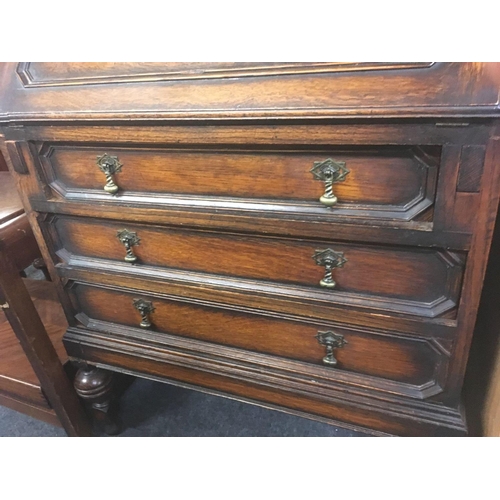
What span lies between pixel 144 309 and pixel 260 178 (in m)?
0.39

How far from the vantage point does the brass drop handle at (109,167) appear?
688mm

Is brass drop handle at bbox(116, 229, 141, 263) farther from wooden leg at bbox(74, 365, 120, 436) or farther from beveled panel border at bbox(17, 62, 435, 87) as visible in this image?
wooden leg at bbox(74, 365, 120, 436)

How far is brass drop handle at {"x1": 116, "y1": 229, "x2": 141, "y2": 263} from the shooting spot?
76cm

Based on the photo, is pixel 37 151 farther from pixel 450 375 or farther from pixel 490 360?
pixel 490 360

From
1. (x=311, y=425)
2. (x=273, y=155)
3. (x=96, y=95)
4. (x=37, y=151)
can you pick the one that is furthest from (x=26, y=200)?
(x=311, y=425)

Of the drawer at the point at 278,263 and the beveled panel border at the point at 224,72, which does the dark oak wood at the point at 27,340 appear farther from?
the beveled panel border at the point at 224,72

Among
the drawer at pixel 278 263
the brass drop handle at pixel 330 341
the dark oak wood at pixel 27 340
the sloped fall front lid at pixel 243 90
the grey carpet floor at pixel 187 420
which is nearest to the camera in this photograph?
the sloped fall front lid at pixel 243 90

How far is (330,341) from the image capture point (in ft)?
2.33

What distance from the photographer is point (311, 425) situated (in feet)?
3.69

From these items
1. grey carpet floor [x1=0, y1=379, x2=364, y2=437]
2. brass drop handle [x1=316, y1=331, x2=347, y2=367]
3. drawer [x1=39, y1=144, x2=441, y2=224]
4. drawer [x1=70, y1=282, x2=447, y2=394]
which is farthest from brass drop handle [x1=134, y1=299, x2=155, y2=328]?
grey carpet floor [x1=0, y1=379, x2=364, y2=437]

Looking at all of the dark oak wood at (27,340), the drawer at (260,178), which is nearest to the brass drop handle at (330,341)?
the drawer at (260,178)

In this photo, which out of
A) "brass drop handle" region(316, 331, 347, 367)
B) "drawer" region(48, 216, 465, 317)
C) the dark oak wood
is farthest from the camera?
the dark oak wood

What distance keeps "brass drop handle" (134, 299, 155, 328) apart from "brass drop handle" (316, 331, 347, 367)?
0.34 metres

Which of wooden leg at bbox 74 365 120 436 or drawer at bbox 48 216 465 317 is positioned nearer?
drawer at bbox 48 216 465 317
